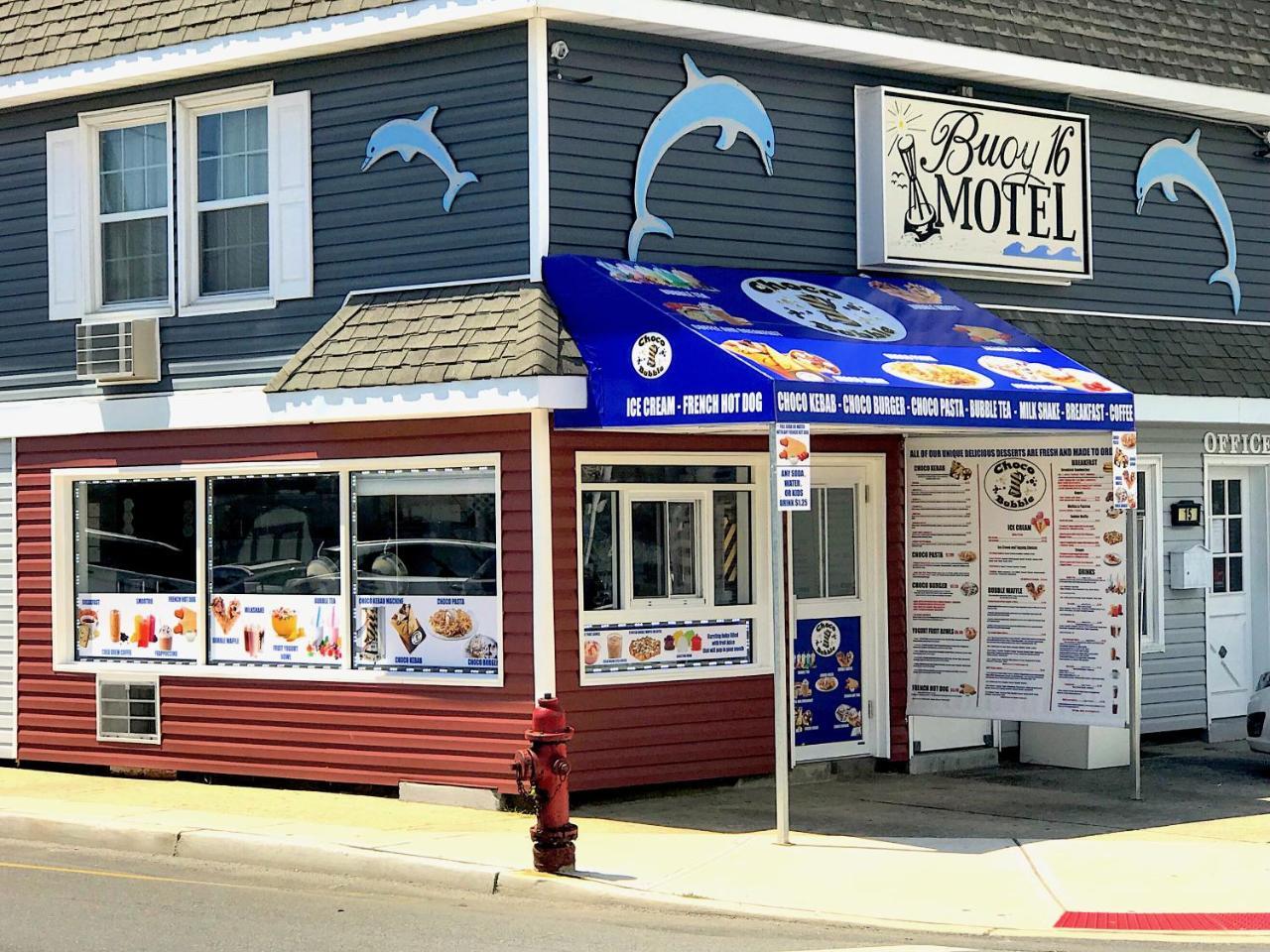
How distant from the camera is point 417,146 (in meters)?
13.8

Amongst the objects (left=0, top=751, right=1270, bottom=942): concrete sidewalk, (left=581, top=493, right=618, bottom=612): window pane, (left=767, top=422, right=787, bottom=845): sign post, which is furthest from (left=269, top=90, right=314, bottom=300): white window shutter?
(left=767, top=422, right=787, bottom=845): sign post

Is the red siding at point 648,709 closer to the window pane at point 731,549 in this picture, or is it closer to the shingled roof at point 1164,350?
the window pane at point 731,549

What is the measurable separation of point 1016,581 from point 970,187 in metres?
3.30

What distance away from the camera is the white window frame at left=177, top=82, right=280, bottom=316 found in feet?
48.6

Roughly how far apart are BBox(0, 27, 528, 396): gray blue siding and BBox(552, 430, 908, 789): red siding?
164 cm

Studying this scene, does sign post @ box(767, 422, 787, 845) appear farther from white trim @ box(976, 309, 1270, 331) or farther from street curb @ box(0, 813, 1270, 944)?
white trim @ box(976, 309, 1270, 331)

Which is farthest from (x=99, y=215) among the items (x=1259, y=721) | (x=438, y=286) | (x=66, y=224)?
(x=1259, y=721)

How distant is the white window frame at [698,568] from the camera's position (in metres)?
13.4

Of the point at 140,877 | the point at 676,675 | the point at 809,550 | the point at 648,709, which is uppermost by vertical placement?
the point at 809,550

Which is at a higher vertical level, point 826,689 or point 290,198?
point 290,198

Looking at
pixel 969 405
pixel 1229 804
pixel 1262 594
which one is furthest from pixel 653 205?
pixel 1262 594

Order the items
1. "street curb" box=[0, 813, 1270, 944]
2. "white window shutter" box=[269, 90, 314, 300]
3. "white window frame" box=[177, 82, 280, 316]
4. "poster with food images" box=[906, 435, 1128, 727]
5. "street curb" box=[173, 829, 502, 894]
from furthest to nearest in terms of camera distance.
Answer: "white window frame" box=[177, 82, 280, 316], "white window shutter" box=[269, 90, 314, 300], "poster with food images" box=[906, 435, 1128, 727], "street curb" box=[173, 829, 502, 894], "street curb" box=[0, 813, 1270, 944]

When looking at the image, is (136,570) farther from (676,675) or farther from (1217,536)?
(1217,536)

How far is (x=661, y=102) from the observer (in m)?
13.8
